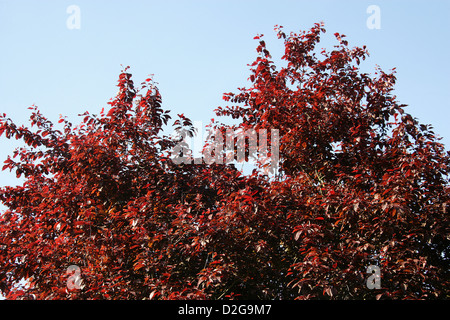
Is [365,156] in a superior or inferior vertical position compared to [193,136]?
inferior

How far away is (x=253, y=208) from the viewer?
5.29 m

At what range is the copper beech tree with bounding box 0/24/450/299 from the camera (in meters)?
5.04

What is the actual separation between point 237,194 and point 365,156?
7.00 feet

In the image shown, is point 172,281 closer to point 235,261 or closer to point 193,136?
point 235,261

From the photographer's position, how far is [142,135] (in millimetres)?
6637

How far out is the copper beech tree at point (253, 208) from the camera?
504 cm
